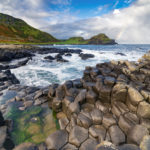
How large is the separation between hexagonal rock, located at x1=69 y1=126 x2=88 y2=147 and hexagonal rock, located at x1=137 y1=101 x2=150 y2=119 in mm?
2599

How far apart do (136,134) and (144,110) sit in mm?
1236

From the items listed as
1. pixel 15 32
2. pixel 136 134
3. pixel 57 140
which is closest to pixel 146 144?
pixel 136 134

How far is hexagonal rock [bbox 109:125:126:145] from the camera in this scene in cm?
388

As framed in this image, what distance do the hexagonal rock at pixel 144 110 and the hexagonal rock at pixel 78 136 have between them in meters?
2.60

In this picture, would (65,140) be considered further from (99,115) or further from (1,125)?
(1,125)

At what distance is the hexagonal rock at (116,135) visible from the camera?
153 inches

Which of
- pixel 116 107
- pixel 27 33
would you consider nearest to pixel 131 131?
pixel 116 107

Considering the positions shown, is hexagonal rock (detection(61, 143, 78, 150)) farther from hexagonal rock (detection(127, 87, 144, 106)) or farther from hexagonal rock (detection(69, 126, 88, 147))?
hexagonal rock (detection(127, 87, 144, 106))

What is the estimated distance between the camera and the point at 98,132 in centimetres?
429

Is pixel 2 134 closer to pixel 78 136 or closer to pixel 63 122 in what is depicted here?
pixel 63 122

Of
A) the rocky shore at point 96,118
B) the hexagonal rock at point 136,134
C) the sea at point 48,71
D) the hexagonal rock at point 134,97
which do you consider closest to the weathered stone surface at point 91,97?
the rocky shore at point 96,118

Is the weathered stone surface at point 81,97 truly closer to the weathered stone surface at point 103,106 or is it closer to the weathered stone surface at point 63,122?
the weathered stone surface at point 103,106

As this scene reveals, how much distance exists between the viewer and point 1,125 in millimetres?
4875

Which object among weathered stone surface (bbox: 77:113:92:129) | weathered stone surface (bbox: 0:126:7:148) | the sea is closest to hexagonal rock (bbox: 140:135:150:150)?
weathered stone surface (bbox: 77:113:92:129)
